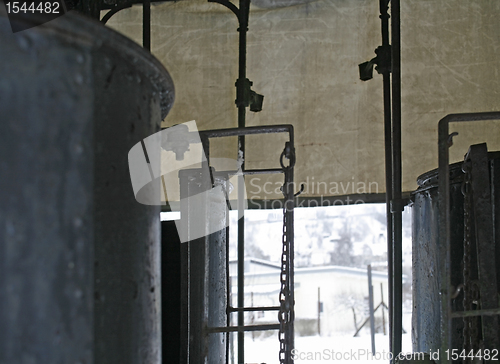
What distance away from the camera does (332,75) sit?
3.37 metres

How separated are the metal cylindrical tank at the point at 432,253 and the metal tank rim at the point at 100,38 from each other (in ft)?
2.91

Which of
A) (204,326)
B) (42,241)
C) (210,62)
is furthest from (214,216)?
(210,62)

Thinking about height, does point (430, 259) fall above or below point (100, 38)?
below

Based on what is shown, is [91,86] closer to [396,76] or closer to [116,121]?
[116,121]

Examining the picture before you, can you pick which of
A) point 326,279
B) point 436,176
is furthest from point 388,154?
point 326,279

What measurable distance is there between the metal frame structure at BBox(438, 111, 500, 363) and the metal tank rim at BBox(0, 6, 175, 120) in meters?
0.76

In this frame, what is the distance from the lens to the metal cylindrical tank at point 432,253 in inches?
56.9

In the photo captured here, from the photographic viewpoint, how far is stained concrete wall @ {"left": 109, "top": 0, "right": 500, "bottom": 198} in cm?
319

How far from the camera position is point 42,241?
633 mm

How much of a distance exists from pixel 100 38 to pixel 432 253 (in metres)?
1.31

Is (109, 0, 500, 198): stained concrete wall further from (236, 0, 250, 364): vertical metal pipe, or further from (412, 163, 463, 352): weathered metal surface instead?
(412, 163, 463, 352): weathered metal surface

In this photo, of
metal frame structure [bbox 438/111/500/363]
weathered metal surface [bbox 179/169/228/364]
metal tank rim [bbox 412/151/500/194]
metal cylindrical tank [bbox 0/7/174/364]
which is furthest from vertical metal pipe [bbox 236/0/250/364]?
metal cylindrical tank [bbox 0/7/174/364]

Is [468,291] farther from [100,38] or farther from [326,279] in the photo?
[326,279]

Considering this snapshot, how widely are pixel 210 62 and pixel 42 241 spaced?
3.02m
